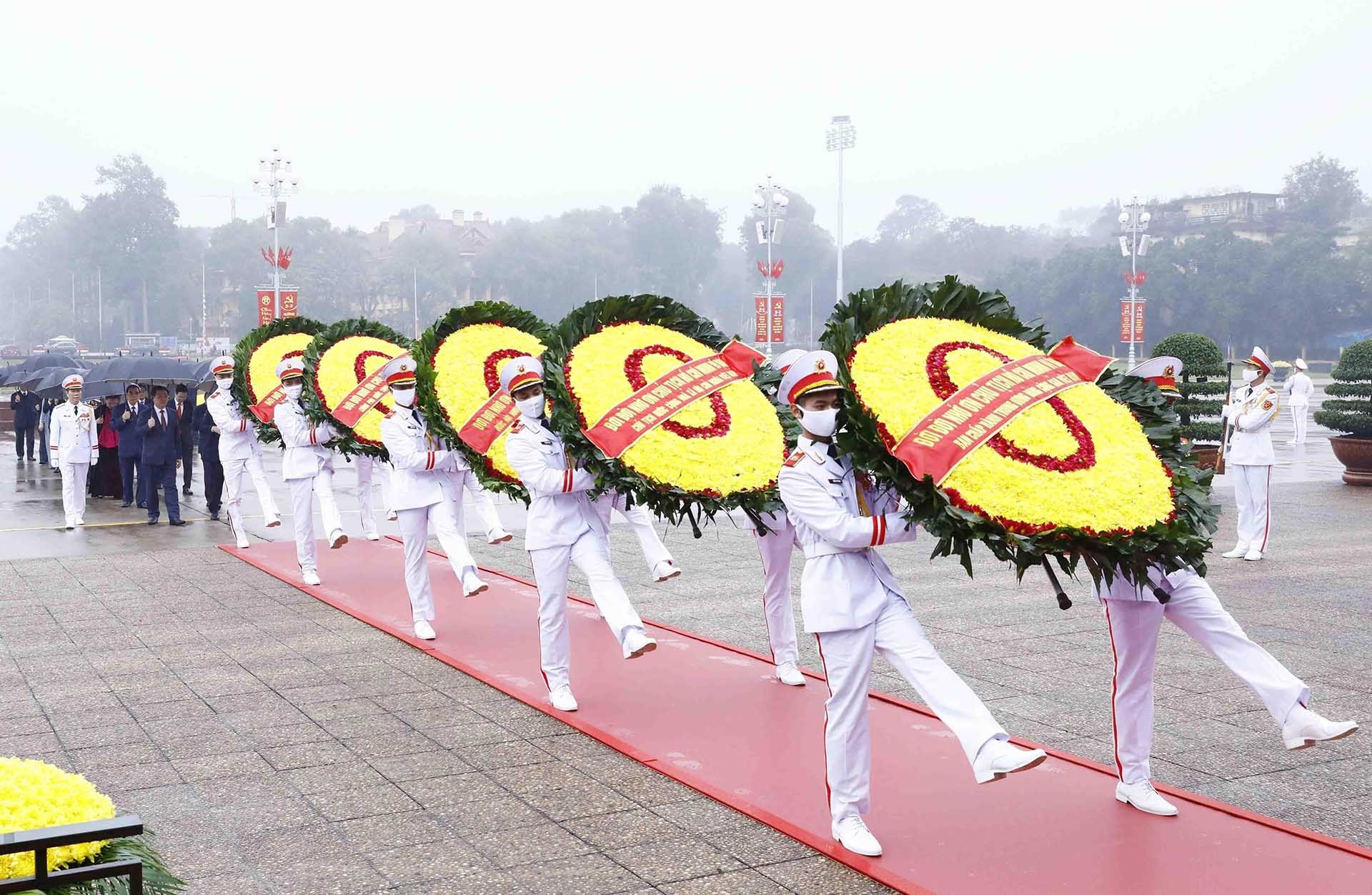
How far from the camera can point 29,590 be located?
12.0m

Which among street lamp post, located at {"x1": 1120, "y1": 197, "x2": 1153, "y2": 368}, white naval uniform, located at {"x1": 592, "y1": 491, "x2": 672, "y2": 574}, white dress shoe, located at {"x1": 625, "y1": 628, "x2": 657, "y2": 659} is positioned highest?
street lamp post, located at {"x1": 1120, "y1": 197, "x2": 1153, "y2": 368}

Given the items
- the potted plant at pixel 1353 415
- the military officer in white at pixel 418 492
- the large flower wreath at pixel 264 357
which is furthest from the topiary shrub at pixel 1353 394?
the military officer in white at pixel 418 492

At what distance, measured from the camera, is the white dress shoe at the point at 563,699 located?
25.5 feet

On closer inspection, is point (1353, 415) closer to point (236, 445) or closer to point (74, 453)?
point (236, 445)

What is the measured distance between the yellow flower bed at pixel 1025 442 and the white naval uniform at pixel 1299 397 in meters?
17.6

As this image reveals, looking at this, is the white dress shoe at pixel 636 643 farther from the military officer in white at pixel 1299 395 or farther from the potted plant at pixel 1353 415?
the potted plant at pixel 1353 415

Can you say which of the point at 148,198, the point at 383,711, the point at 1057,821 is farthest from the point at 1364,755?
the point at 148,198

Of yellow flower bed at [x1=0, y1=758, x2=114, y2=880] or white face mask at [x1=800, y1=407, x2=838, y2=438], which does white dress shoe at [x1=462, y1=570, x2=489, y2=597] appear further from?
yellow flower bed at [x1=0, y1=758, x2=114, y2=880]

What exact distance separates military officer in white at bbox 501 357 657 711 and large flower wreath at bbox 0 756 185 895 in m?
4.48

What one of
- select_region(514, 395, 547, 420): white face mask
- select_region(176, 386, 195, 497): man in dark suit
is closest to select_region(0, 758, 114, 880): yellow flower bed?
select_region(514, 395, 547, 420): white face mask

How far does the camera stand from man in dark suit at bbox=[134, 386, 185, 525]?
16938 millimetres

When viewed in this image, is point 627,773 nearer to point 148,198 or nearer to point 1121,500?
point 1121,500

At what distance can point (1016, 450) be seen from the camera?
208 inches

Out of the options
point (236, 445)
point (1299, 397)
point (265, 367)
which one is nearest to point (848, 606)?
point (265, 367)
